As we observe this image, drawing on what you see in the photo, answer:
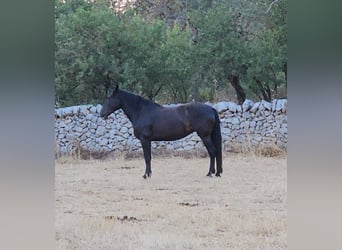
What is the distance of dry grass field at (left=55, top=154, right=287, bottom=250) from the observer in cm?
329

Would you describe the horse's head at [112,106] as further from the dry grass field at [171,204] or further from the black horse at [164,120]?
the dry grass field at [171,204]

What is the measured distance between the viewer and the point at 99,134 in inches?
135

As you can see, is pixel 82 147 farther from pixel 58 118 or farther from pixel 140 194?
pixel 140 194

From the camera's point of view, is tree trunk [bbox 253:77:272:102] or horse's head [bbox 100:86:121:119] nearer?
tree trunk [bbox 253:77:272:102]

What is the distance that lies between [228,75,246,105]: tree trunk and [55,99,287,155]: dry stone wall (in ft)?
0.11

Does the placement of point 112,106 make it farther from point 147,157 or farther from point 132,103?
point 147,157

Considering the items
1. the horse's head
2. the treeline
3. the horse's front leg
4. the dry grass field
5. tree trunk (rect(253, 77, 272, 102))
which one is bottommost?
the dry grass field

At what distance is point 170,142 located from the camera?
3.46m

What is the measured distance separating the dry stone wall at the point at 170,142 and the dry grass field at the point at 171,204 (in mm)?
97

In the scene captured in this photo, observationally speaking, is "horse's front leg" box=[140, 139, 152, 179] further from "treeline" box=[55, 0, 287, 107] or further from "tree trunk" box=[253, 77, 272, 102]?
"tree trunk" box=[253, 77, 272, 102]

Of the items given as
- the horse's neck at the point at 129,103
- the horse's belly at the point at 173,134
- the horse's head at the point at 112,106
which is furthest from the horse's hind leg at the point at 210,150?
the horse's head at the point at 112,106

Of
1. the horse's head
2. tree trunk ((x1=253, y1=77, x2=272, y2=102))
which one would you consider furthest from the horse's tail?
the horse's head
